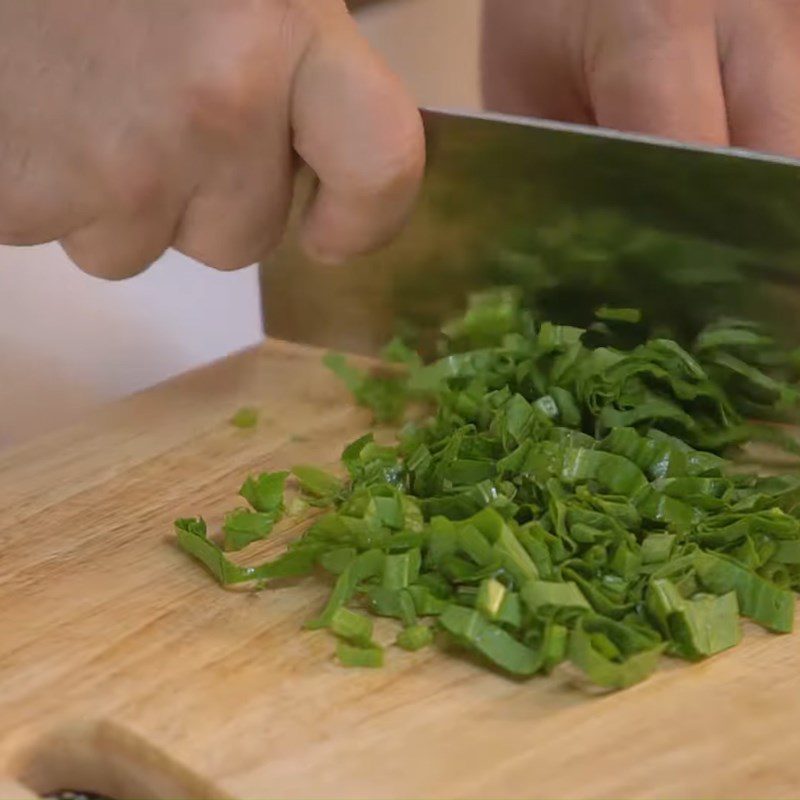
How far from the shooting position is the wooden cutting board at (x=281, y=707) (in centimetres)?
90

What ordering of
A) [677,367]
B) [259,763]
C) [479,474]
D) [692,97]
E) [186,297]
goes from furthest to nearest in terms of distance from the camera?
[186,297] < [692,97] < [677,367] < [479,474] < [259,763]

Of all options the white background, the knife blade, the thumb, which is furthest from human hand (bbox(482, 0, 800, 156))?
the white background

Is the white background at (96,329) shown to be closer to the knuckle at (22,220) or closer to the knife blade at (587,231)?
the knife blade at (587,231)

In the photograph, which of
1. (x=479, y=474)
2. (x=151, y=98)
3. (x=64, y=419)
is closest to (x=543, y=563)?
(x=479, y=474)

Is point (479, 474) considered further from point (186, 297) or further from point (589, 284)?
point (186, 297)

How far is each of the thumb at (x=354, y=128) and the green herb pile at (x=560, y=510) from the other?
8.8 inches

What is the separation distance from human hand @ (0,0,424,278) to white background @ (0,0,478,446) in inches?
17.2

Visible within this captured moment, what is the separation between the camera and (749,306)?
50.0 inches

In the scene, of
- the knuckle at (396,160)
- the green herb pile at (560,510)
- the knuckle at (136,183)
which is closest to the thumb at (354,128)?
the knuckle at (396,160)

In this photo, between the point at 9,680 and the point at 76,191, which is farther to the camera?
the point at 76,191

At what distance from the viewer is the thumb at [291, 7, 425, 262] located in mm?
1101

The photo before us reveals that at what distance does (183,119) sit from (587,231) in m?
0.42

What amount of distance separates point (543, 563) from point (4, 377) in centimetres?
80

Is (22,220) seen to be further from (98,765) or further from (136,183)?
(98,765)
